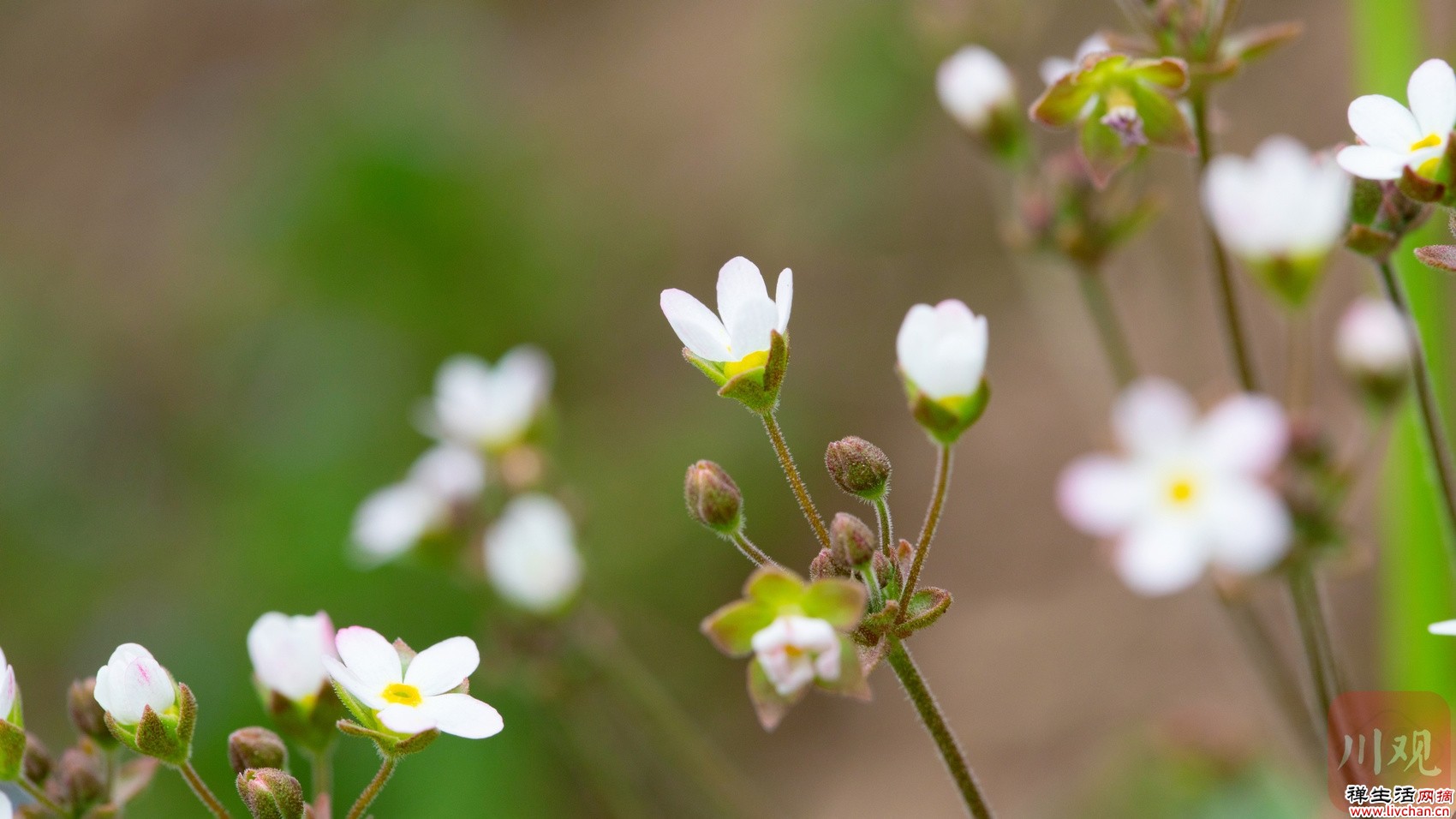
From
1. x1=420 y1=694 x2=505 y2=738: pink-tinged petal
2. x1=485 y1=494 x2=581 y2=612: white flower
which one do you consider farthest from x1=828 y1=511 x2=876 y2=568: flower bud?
x1=485 y1=494 x2=581 y2=612: white flower

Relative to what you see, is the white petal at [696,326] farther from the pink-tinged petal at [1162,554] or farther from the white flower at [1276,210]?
the white flower at [1276,210]

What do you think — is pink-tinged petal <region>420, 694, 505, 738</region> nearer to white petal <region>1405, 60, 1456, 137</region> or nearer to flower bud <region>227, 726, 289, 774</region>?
flower bud <region>227, 726, 289, 774</region>

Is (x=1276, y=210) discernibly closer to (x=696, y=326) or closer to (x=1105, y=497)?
(x=1105, y=497)

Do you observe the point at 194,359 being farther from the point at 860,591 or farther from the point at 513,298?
the point at 860,591

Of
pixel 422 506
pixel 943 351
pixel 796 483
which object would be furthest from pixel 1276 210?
pixel 422 506

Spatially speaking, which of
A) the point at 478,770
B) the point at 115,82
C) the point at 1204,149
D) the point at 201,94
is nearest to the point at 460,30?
the point at 201,94
